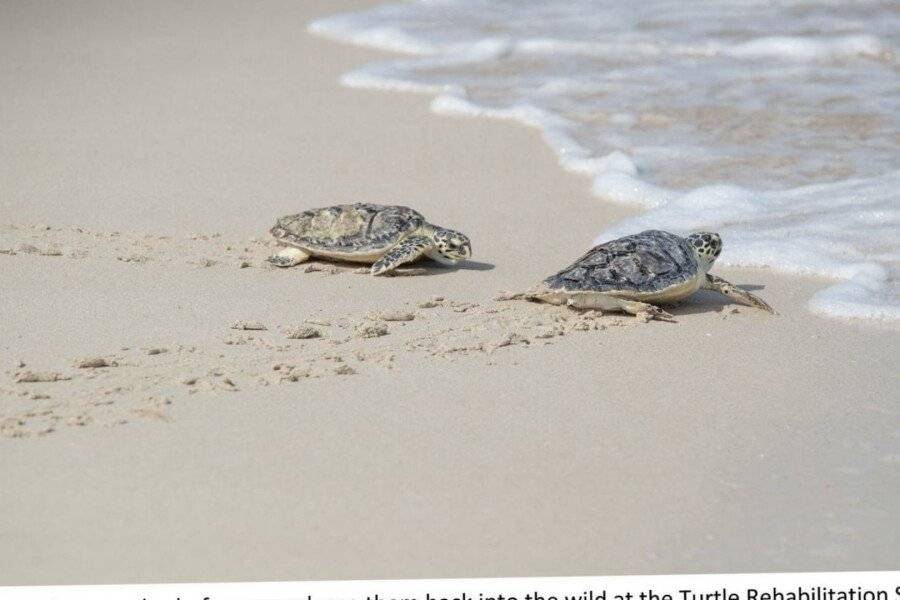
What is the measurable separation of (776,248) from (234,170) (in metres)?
3.35

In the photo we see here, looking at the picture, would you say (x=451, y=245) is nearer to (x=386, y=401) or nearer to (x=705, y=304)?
(x=705, y=304)

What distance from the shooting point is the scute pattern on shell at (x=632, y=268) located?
5426 mm

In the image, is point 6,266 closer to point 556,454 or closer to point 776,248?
point 556,454

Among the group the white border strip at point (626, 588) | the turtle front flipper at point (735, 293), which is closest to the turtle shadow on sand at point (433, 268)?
the turtle front flipper at point (735, 293)

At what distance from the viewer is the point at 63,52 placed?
422 inches

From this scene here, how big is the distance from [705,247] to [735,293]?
376mm

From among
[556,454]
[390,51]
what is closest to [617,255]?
[556,454]

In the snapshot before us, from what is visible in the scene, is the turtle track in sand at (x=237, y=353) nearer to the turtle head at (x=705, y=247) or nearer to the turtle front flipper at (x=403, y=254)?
the turtle front flipper at (x=403, y=254)

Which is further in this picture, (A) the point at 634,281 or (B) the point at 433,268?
(B) the point at 433,268

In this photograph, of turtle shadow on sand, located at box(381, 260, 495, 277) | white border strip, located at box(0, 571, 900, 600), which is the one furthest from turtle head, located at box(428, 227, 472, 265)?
white border strip, located at box(0, 571, 900, 600)

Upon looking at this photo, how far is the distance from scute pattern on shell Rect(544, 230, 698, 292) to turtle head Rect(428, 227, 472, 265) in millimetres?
692

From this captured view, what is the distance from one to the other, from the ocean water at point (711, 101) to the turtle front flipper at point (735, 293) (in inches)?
11.7

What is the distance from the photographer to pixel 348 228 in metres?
6.31

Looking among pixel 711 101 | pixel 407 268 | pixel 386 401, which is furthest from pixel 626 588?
pixel 711 101
